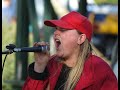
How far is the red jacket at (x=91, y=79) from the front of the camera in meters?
3.11

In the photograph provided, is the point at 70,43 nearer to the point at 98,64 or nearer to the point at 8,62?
the point at 98,64

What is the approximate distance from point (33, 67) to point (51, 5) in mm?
3756

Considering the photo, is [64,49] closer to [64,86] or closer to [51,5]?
[64,86]

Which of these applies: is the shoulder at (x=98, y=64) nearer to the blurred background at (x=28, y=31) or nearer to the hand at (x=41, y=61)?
the hand at (x=41, y=61)

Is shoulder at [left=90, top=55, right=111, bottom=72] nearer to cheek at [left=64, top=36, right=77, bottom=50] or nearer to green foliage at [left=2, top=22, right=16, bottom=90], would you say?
cheek at [left=64, top=36, right=77, bottom=50]

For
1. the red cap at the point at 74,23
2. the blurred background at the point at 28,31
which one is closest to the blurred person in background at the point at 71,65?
the red cap at the point at 74,23

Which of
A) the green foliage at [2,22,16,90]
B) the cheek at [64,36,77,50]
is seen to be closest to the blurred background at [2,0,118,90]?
the green foliage at [2,22,16,90]

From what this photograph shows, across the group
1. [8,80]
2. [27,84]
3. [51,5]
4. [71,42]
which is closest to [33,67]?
[27,84]

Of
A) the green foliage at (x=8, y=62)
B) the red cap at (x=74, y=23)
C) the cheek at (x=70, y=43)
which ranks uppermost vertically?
the red cap at (x=74, y=23)

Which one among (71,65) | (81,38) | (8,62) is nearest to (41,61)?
(71,65)

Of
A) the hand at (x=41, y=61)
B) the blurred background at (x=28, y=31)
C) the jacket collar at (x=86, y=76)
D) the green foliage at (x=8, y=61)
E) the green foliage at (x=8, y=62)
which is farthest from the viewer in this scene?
the green foliage at (x=8, y=62)

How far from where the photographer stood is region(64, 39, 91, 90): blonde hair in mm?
3113

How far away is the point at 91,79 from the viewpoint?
3127 mm

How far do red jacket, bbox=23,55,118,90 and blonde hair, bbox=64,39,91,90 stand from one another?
1.1 inches
